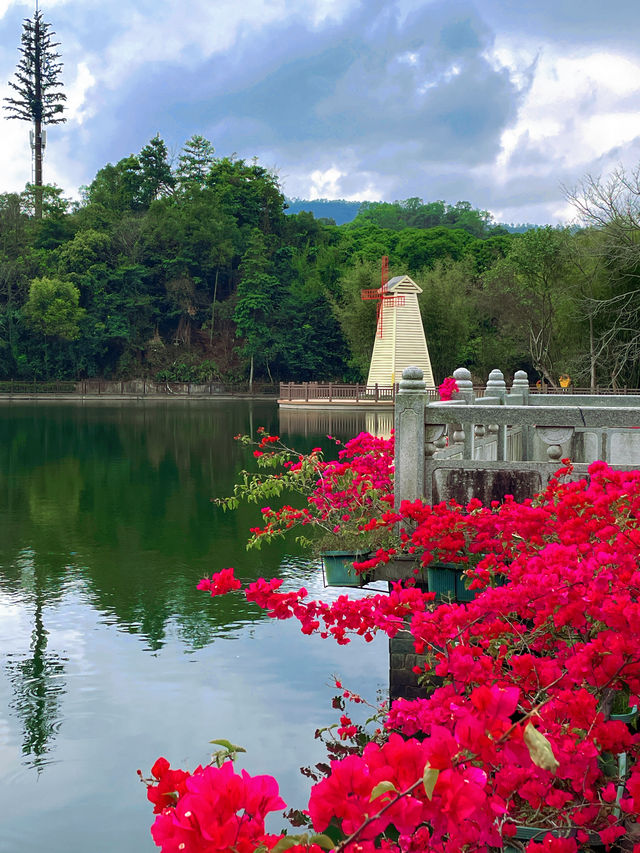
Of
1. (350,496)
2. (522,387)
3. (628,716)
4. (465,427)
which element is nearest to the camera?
(628,716)

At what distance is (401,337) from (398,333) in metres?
0.28

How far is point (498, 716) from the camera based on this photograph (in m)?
1.97

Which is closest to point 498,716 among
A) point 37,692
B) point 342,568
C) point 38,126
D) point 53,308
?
point 342,568

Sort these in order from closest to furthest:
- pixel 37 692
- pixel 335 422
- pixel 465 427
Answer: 1. pixel 465 427
2. pixel 37 692
3. pixel 335 422

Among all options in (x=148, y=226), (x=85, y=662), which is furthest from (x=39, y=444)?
(x=148, y=226)

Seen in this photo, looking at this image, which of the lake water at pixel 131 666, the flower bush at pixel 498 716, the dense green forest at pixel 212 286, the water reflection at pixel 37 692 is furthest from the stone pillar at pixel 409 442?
the dense green forest at pixel 212 286

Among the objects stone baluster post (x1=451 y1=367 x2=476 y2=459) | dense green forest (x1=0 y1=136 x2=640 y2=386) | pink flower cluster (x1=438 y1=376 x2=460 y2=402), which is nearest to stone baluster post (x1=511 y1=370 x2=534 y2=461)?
stone baluster post (x1=451 y1=367 x2=476 y2=459)

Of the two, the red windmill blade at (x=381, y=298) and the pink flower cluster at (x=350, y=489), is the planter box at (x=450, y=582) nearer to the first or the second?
the pink flower cluster at (x=350, y=489)

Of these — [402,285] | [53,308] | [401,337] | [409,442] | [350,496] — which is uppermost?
[53,308]

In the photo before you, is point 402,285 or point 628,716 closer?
point 628,716

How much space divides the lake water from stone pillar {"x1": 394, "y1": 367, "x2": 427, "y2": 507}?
6.15 feet

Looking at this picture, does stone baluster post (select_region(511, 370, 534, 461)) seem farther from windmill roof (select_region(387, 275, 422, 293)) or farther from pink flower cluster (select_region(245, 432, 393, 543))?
windmill roof (select_region(387, 275, 422, 293))

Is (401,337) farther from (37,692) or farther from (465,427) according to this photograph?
(37,692)

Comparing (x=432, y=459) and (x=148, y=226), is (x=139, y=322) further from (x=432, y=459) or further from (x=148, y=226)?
(x=432, y=459)
